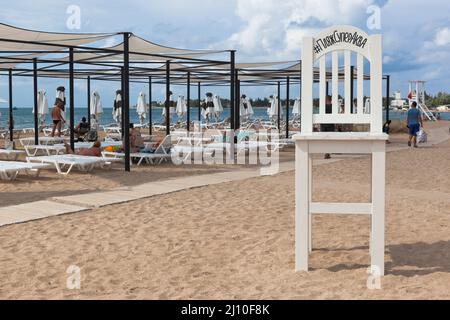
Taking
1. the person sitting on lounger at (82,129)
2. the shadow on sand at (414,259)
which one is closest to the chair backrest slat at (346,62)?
the shadow on sand at (414,259)

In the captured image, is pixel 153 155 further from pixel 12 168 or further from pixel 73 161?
pixel 12 168

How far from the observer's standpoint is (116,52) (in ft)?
35.3

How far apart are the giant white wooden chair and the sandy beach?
0.35 m

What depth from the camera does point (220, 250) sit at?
202 inches

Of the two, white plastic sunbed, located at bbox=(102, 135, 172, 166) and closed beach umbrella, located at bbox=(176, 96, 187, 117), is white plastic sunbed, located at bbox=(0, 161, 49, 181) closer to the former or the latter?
white plastic sunbed, located at bbox=(102, 135, 172, 166)

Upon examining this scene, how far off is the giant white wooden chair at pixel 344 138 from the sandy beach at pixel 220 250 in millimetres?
350

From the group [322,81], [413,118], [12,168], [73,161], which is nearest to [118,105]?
[413,118]

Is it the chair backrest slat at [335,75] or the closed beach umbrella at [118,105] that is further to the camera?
the closed beach umbrella at [118,105]

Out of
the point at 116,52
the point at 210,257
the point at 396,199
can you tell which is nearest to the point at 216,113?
the point at 116,52

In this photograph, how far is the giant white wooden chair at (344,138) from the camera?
4.21 m

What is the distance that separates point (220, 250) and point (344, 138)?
1.67 meters

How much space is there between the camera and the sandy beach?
4.00 metres

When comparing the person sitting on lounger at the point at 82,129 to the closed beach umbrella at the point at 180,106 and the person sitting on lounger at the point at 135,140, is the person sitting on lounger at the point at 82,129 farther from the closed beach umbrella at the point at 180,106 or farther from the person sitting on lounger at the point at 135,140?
the closed beach umbrella at the point at 180,106
